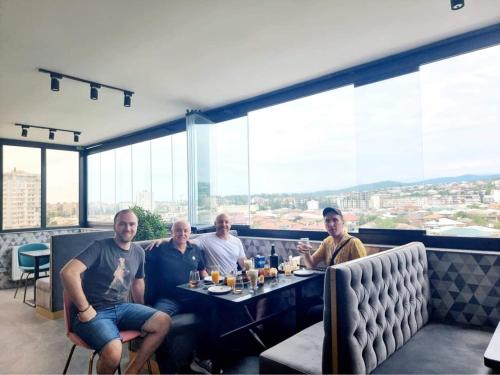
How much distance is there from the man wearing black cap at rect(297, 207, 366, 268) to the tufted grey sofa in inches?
17.7

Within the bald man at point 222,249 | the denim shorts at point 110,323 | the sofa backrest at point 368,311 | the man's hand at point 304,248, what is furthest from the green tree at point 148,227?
the sofa backrest at point 368,311

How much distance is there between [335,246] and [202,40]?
223 cm

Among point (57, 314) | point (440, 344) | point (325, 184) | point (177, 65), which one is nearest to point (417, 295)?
point (440, 344)

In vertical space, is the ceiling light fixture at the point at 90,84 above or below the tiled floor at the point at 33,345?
above

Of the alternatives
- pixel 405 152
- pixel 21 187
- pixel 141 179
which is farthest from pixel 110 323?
pixel 21 187

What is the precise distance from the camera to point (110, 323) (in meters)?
2.42

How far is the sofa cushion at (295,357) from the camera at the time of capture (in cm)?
195

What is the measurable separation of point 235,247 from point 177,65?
2.02m

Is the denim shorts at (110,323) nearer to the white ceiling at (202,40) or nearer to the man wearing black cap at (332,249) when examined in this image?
the man wearing black cap at (332,249)

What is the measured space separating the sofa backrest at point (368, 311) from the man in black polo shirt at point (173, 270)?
148cm

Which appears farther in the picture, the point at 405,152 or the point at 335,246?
the point at 405,152

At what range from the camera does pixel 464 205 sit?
305 cm

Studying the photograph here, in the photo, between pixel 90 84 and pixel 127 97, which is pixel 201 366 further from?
pixel 90 84

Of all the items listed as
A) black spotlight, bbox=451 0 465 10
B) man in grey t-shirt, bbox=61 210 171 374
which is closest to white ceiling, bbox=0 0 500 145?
black spotlight, bbox=451 0 465 10
